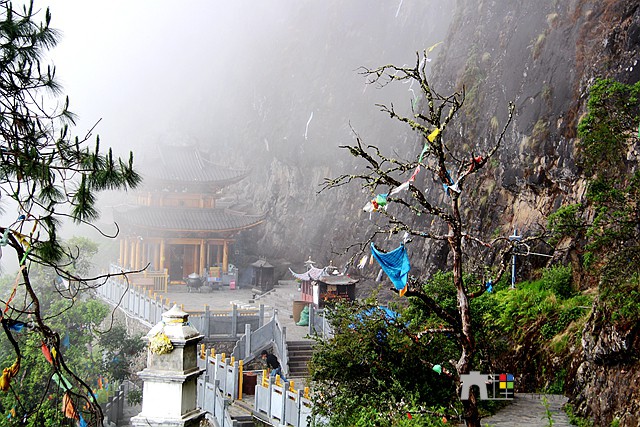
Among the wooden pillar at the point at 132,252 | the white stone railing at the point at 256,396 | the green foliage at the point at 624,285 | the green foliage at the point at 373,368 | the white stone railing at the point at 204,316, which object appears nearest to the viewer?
the green foliage at the point at 624,285

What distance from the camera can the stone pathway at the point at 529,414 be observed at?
8252 millimetres

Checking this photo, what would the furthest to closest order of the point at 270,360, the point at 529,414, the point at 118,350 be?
the point at 270,360
the point at 118,350
the point at 529,414

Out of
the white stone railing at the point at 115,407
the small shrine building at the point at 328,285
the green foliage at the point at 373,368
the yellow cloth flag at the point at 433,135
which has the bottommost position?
the white stone railing at the point at 115,407

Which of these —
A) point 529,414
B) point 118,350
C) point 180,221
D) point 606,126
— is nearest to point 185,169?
point 180,221

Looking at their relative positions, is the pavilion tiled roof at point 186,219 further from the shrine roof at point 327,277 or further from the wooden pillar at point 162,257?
the shrine roof at point 327,277

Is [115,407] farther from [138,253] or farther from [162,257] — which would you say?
[138,253]

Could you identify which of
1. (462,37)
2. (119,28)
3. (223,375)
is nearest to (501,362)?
(223,375)

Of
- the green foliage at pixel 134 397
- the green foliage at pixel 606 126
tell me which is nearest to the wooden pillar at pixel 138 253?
the green foliage at pixel 134 397

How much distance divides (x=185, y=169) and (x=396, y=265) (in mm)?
31350

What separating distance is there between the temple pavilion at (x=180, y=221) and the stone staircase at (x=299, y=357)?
50.0ft

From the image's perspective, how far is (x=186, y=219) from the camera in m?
34.3

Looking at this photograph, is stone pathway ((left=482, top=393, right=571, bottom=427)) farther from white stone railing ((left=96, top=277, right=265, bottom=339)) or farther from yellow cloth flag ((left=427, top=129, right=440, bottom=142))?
white stone railing ((left=96, top=277, right=265, bottom=339))

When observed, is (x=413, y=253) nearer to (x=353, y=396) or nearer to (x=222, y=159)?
(x=353, y=396)

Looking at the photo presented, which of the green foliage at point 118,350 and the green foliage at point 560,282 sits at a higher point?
the green foliage at point 560,282
